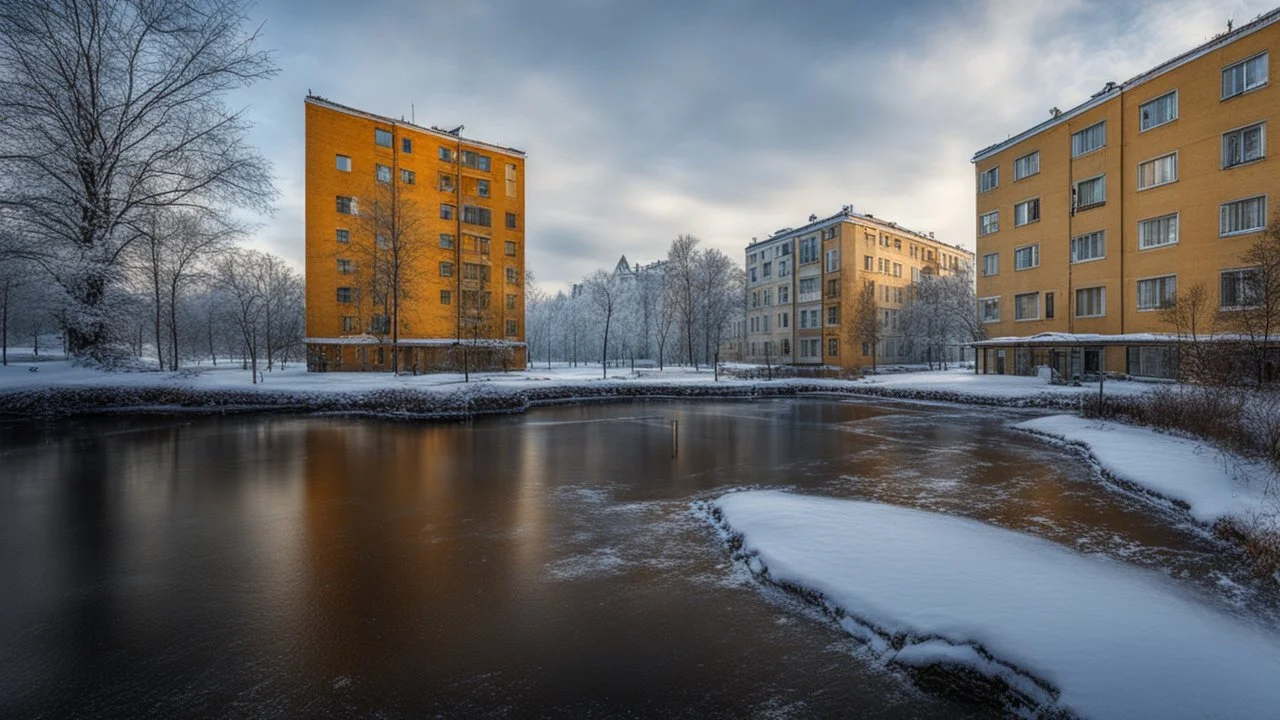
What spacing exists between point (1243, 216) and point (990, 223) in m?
16.0

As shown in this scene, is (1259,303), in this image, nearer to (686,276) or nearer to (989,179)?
(989,179)

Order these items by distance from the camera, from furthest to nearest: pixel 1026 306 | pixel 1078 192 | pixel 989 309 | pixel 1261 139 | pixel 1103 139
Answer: pixel 989 309
pixel 1026 306
pixel 1078 192
pixel 1103 139
pixel 1261 139

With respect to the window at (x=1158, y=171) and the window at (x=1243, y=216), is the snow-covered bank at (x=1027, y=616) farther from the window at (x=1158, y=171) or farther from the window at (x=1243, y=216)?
the window at (x=1158, y=171)

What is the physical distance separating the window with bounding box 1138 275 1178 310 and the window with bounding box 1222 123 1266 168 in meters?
5.95

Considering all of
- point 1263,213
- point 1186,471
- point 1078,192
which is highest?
point 1078,192

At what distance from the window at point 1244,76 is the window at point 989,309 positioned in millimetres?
16420

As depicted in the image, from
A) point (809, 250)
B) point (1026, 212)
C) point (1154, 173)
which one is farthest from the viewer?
point (809, 250)

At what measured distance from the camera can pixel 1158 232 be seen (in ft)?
103

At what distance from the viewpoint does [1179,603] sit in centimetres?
527

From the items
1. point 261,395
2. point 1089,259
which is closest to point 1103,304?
point 1089,259

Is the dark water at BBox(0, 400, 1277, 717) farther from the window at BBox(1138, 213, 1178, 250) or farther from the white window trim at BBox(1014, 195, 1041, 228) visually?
the white window trim at BBox(1014, 195, 1041, 228)

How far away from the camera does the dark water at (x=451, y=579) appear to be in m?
4.07

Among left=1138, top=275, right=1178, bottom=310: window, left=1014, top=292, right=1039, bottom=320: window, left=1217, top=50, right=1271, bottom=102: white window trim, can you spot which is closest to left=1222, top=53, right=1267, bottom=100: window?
left=1217, top=50, right=1271, bottom=102: white window trim

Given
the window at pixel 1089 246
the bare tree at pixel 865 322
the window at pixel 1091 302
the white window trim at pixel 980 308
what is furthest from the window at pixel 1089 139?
the bare tree at pixel 865 322
